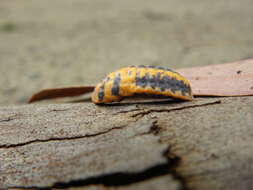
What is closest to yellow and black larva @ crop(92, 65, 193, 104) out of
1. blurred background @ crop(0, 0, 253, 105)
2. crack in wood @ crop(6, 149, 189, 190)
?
crack in wood @ crop(6, 149, 189, 190)

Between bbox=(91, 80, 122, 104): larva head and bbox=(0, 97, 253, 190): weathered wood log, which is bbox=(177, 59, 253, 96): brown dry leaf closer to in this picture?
bbox=(0, 97, 253, 190): weathered wood log

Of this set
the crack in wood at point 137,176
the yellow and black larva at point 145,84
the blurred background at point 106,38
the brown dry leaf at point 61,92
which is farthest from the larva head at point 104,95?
the blurred background at point 106,38

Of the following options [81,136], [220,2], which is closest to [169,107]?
[81,136]

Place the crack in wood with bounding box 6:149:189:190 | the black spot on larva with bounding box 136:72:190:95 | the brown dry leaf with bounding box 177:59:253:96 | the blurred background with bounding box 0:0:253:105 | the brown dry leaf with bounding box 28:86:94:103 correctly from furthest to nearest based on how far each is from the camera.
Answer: the blurred background with bounding box 0:0:253:105 → the brown dry leaf with bounding box 28:86:94:103 → the brown dry leaf with bounding box 177:59:253:96 → the black spot on larva with bounding box 136:72:190:95 → the crack in wood with bounding box 6:149:189:190

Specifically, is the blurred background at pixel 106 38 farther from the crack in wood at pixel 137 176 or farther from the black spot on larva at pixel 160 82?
the crack in wood at pixel 137 176

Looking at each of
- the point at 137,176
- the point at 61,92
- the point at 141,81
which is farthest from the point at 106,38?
the point at 137,176

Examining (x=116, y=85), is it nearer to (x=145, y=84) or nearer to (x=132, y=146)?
(x=145, y=84)

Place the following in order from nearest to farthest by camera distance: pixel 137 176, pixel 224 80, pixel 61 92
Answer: pixel 137 176, pixel 224 80, pixel 61 92

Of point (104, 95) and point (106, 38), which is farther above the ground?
point (106, 38)
